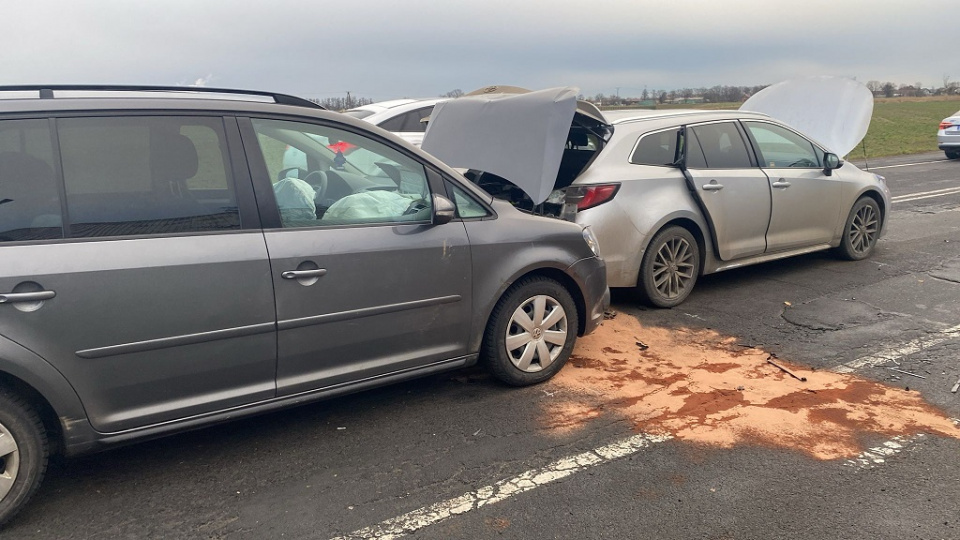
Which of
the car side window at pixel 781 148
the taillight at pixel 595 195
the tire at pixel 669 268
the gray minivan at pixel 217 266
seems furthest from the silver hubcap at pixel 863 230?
the gray minivan at pixel 217 266

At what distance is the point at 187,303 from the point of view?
3.27m

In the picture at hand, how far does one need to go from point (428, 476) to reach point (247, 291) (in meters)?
1.25

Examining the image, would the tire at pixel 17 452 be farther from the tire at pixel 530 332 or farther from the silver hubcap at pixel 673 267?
the silver hubcap at pixel 673 267

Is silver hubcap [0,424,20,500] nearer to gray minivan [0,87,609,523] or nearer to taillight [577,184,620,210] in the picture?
gray minivan [0,87,609,523]

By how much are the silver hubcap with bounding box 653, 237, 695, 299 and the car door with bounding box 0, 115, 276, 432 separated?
143 inches

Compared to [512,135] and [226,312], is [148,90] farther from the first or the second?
[512,135]

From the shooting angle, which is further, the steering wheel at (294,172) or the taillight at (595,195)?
the taillight at (595,195)

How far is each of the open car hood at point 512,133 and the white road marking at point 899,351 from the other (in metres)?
2.34

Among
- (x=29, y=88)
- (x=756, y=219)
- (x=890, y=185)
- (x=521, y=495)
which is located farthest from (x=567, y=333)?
(x=890, y=185)

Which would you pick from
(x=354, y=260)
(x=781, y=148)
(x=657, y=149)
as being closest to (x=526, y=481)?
(x=354, y=260)

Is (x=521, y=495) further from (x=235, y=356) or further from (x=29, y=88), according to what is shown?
(x=29, y=88)

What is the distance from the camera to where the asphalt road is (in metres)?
3.08

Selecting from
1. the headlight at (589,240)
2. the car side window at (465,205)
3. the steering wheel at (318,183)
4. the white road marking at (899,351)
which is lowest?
the white road marking at (899,351)

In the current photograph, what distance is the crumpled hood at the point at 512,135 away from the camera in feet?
16.9
